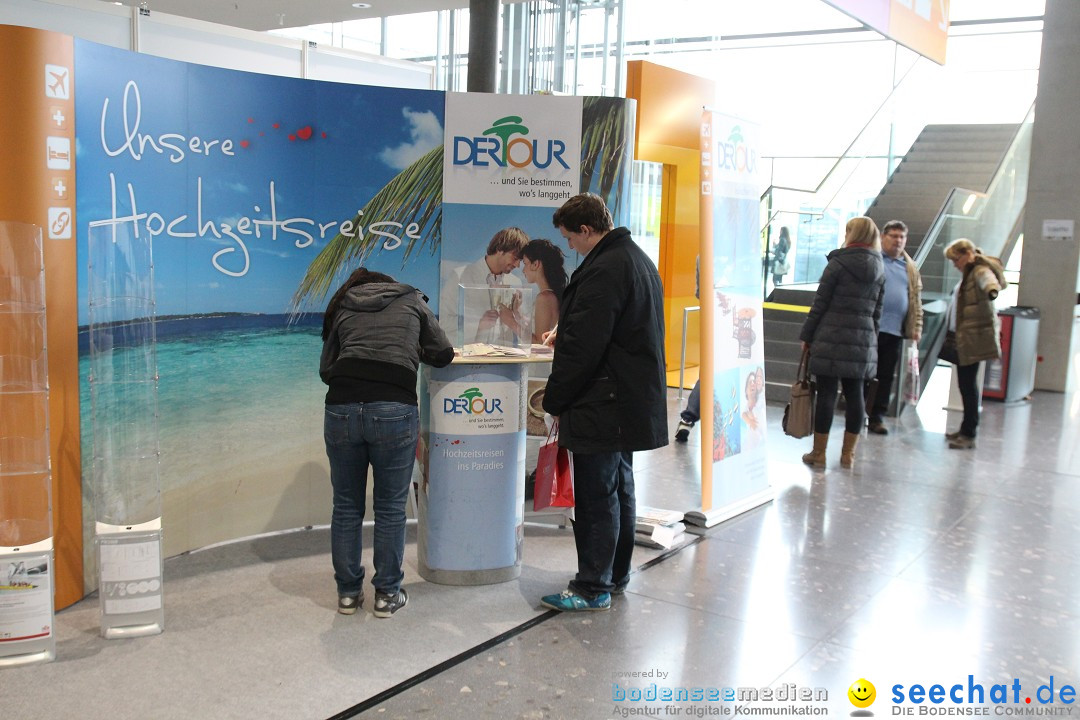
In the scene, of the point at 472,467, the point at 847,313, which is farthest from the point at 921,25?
the point at 472,467

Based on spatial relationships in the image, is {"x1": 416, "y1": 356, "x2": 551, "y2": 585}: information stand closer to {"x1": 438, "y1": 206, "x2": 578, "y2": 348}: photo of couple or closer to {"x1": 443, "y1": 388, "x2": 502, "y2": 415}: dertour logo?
{"x1": 443, "y1": 388, "x2": 502, "y2": 415}: dertour logo

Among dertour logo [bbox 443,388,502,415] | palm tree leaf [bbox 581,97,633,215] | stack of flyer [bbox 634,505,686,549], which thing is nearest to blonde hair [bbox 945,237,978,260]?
palm tree leaf [bbox 581,97,633,215]

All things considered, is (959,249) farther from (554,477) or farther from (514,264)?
(554,477)

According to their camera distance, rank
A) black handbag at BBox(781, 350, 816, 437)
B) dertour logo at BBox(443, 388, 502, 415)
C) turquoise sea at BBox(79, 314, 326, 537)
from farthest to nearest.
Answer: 1. black handbag at BBox(781, 350, 816, 437)
2. turquoise sea at BBox(79, 314, 326, 537)
3. dertour logo at BBox(443, 388, 502, 415)

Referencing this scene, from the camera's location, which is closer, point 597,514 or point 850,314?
point 597,514

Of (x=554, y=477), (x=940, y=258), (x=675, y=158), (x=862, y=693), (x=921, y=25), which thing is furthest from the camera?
(x=675, y=158)

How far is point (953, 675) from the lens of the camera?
3291 millimetres

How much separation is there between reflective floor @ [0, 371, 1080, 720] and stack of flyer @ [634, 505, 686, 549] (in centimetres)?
9

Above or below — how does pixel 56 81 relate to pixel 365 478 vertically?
above

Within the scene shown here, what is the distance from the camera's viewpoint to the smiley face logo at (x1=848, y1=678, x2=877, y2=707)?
3.07 m

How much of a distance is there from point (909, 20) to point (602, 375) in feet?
17.1

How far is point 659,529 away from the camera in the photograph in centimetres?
460

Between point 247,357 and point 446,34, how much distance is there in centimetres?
1175

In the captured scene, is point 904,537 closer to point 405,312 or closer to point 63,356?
point 405,312
